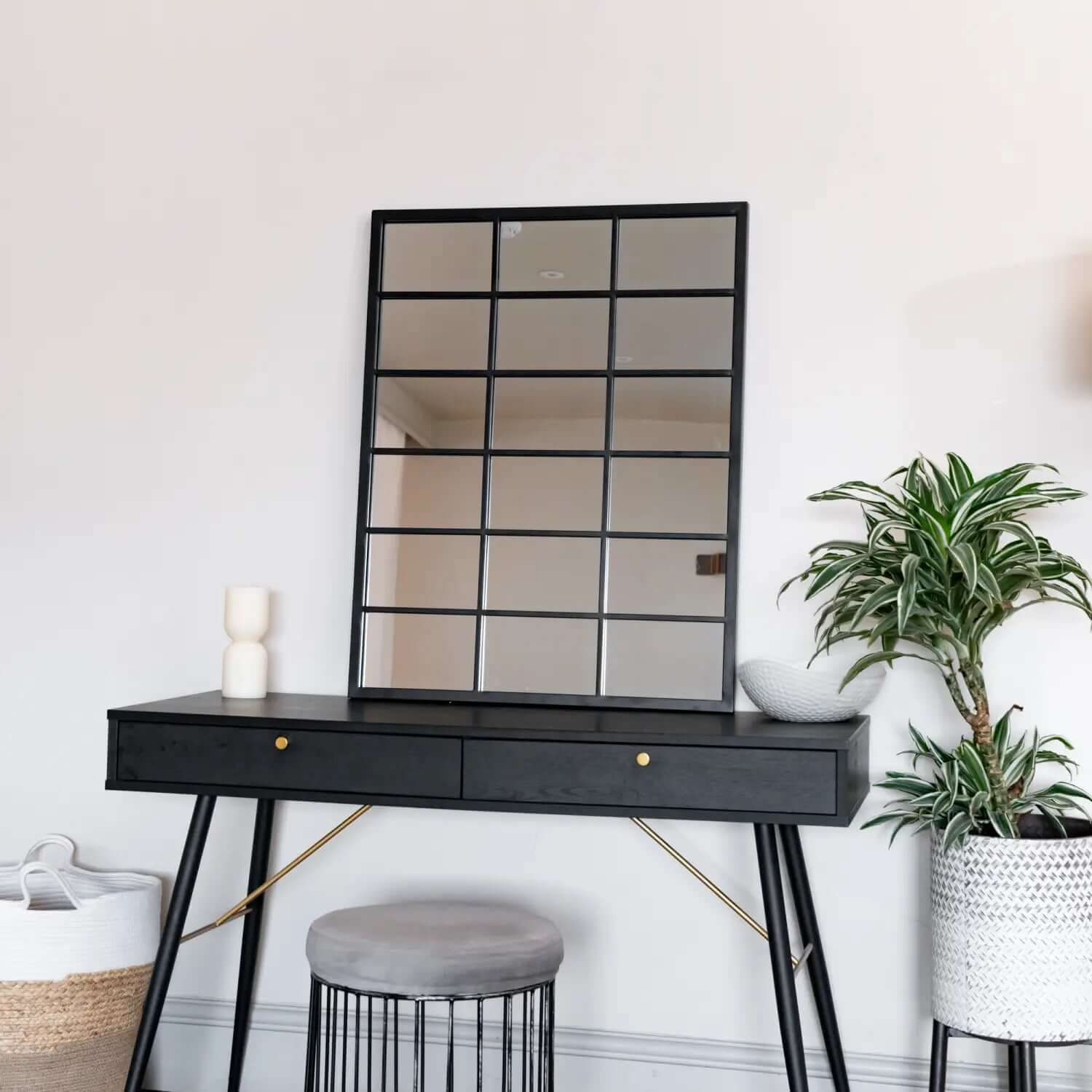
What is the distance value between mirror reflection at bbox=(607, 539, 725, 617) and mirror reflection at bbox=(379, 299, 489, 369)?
0.50m

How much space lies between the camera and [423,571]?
249 cm

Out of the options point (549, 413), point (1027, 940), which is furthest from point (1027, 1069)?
point (549, 413)

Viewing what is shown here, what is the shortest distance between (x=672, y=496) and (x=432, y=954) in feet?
3.21

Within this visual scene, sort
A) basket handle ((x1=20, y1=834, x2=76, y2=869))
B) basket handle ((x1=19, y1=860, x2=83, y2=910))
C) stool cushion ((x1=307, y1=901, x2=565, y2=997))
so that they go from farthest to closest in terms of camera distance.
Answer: basket handle ((x1=20, y1=834, x2=76, y2=869)) → basket handle ((x1=19, y1=860, x2=83, y2=910)) → stool cushion ((x1=307, y1=901, x2=565, y2=997))

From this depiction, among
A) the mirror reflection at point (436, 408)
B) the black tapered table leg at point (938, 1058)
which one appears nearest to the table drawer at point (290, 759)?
the mirror reflection at point (436, 408)

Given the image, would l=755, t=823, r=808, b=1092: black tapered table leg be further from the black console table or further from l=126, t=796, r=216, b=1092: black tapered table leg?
l=126, t=796, r=216, b=1092: black tapered table leg

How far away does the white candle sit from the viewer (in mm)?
2365

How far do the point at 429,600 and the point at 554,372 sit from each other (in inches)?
20.6

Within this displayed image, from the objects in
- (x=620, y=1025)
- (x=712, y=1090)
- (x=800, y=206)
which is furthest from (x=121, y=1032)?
(x=800, y=206)

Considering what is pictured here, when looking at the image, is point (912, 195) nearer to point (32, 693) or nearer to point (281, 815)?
point (281, 815)

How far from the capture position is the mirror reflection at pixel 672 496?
2.41 meters

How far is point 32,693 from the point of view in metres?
2.68

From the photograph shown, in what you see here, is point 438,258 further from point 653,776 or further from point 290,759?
point 653,776

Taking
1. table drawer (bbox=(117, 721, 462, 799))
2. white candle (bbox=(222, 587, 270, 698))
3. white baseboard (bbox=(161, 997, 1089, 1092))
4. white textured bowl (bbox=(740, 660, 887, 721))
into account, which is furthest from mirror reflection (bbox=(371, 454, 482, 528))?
white baseboard (bbox=(161, 997, 1089, 1092))
